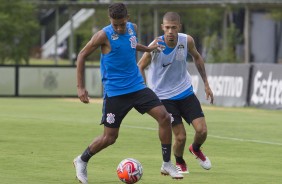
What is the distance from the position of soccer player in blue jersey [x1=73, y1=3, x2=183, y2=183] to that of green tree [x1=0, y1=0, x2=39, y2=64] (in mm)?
41688

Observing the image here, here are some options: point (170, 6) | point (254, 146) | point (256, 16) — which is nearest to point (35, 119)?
point (254, 146)

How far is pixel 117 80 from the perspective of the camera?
12.8m

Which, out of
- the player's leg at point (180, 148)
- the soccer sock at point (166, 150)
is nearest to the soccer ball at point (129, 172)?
the soccer sock at point (166, 150)

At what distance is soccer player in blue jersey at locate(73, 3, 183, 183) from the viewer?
12609 mm

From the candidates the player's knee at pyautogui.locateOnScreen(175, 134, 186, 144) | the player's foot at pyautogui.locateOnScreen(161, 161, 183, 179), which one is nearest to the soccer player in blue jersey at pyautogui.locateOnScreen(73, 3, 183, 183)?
the player's foot at pyautogui.locateOnScreen(161, 161, 183, 179)

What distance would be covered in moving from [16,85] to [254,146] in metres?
24.6

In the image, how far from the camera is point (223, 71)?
35.3 m

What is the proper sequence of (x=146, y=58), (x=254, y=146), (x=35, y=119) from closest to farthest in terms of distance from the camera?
(x=146, y=58), (x=254, y=146), (x=35, y=119)

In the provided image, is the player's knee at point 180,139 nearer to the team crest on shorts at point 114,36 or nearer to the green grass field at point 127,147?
the green grass field at point 127,147

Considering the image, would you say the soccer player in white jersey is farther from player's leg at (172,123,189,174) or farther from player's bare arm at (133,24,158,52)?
player's bare arm at (133,24,158,52)

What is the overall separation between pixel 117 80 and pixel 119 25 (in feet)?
2.36

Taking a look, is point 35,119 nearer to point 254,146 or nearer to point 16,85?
point 254,146

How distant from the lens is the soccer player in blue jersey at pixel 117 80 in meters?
12.6

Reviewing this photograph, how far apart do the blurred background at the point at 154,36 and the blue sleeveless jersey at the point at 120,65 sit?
1889 centimetres
